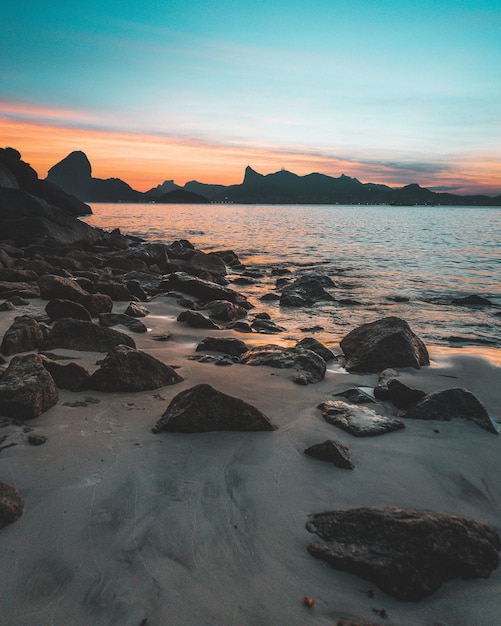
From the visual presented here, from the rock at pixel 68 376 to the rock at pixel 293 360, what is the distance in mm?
1870

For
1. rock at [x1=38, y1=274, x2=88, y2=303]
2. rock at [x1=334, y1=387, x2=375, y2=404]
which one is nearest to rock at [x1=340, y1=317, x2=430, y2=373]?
rock at [x1=334, y1=387, x2=375, y2=404]

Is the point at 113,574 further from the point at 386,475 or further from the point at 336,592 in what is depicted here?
the point at 386,475

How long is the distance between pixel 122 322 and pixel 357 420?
4.08m

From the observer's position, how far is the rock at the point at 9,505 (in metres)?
2.16

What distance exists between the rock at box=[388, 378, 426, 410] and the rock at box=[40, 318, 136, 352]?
3.08 m

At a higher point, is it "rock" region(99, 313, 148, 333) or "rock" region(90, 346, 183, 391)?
"rock" region(90, 346, 183, 391)

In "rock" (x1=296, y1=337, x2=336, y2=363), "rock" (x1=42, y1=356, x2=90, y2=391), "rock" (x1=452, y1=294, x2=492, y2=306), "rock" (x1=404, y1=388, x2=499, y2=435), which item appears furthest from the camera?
"rock" (x1=452, y1=294, x2=492, y2=306)

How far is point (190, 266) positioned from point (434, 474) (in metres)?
11.0

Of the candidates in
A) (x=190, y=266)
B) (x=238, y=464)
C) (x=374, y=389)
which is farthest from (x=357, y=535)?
(x=190, y=266)

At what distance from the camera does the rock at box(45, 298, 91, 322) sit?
638 cm

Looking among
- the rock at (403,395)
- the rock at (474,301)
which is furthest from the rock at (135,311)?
the rock at (474,301)

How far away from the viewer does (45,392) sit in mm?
3334

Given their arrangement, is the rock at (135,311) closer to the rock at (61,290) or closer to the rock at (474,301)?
the rock at (61,290)

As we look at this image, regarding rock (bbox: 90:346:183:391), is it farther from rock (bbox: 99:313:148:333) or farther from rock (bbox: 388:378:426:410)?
rock (bbox: 99:313:148:333)
